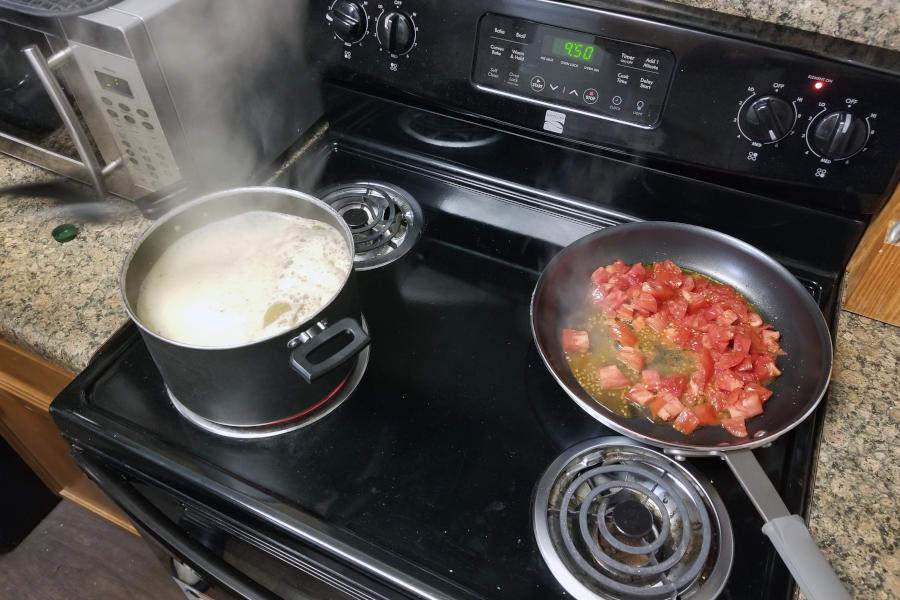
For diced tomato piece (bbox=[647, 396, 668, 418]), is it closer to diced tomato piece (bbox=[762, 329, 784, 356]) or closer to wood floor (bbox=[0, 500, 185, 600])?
diced tomato piece (bbox=[762, 329, 784, 356])

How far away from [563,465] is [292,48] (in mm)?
685

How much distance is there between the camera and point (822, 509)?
642mm

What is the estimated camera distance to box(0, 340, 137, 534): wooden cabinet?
913mm

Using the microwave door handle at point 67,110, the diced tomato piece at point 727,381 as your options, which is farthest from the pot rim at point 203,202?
the diced tomato piece at point 727,381

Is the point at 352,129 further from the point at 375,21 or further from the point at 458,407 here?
the point at 458,407

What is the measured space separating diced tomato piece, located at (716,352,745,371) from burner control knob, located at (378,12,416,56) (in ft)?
1.80

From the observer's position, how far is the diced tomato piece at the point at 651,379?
0.74m

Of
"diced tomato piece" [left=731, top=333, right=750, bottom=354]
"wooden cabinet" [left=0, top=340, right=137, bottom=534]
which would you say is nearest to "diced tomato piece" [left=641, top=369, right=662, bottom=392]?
"diced tomato piece" [left=731, top=333, right=750, bottom=354]

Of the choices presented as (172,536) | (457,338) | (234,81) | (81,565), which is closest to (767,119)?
(457,338)

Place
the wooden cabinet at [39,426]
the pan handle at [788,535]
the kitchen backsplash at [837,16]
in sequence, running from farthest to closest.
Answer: the wooden cabinet at [39,426] → the kitchen backsplash at [837,16] → the pan handle at [788,535]

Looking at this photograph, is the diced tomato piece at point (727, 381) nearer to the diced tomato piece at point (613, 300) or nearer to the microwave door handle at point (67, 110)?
the diced tomato piece at point (613, 300)

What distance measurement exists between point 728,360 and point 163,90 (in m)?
0.74

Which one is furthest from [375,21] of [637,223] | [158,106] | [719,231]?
[719,231]

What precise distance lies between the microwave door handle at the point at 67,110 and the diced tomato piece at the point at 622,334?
702mm
